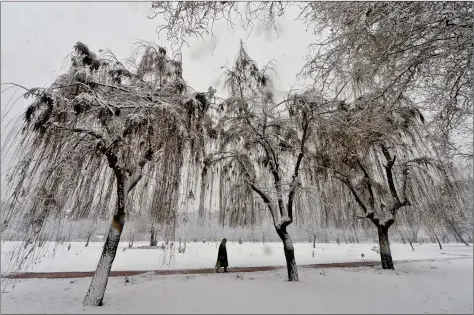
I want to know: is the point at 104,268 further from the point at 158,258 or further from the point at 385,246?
the point at 158,258

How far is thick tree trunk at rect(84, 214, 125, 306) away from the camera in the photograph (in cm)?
428

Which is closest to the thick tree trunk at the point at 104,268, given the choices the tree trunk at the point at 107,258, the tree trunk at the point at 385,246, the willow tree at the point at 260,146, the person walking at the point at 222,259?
the tree trunk at the point at 107,258

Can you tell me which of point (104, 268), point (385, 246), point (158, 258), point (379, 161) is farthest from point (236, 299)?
point (158, 258)

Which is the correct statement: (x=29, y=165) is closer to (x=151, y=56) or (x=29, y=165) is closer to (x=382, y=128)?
(x=151, y=56)

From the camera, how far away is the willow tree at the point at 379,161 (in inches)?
254

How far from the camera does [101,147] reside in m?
4.32

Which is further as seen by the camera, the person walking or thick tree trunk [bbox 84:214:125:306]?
the person walking

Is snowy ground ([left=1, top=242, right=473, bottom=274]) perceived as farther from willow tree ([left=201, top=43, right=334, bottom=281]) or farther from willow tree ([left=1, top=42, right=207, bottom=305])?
willow tree ([left=201, top=43, right=334, bottom=281])

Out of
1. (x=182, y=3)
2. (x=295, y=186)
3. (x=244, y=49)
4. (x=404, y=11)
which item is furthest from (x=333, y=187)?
(x=182, y=3)

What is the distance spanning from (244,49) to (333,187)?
16.1ft

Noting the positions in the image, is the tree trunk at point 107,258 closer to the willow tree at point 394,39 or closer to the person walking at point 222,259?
the willow tree at point 394,39

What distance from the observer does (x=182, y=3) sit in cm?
288

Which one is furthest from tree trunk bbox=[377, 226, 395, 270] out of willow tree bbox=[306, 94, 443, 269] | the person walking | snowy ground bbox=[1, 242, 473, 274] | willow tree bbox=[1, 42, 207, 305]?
willow tree bbox=[1, 42, 207, 305]

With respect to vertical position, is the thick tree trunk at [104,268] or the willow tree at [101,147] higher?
the willow tree at [101,147]
